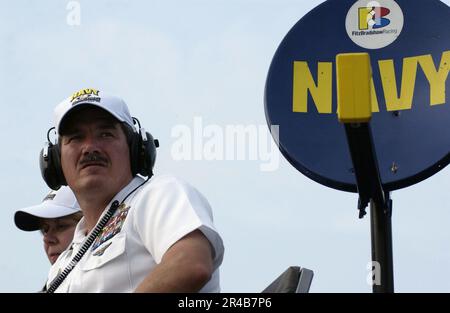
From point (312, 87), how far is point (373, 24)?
1.42ft

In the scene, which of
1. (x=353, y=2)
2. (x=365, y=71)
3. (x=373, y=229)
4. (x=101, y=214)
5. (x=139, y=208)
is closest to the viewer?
(x=365, y=71)

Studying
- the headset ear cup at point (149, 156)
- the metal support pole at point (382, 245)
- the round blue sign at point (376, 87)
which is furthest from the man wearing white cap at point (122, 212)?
the round blue sign at point (376, 87)

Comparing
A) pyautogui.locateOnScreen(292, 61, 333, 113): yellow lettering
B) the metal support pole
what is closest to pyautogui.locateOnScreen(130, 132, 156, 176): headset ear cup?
the metal support pole

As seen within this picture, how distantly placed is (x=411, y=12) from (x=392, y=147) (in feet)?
2.47

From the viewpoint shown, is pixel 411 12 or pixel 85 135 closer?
pixel 85 135

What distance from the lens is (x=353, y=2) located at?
5.70 metres

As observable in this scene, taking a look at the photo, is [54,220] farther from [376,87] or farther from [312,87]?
[376,87]

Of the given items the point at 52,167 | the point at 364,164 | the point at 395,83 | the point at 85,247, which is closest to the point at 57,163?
the point at 52,167

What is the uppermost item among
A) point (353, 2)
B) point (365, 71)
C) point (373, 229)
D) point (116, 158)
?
point (353, 2)

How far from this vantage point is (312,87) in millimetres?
5605

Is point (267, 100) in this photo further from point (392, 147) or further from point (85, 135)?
point (85, 135)

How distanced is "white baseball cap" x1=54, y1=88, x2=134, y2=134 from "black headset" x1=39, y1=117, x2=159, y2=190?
11 cm
